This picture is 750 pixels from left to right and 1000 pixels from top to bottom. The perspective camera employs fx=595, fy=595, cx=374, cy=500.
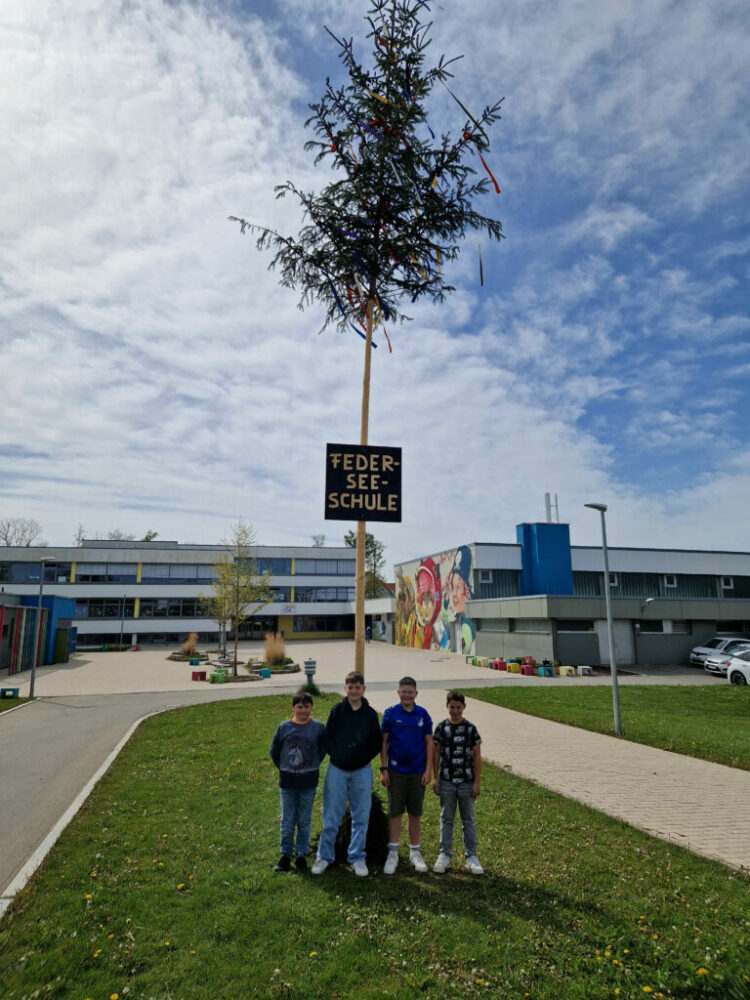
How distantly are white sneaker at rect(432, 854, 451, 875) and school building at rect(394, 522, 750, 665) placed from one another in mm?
24634

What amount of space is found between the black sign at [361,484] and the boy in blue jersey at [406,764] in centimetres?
221

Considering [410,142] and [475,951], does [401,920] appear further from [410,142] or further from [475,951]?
[410,142]

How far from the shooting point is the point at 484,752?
38.5ft

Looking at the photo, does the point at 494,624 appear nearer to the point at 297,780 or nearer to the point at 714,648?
the point at 714,648

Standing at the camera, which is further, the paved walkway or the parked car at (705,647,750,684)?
the parked car at (705,647,750,684)

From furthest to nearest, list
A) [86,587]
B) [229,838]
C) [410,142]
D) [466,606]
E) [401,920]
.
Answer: [86,587]
[466,606]
[410,142]
[229,838]
[401,920]

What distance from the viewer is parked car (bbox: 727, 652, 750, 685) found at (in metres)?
24.0

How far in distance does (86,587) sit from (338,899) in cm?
5342

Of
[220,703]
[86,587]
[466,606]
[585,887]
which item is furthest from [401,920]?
[86,587]

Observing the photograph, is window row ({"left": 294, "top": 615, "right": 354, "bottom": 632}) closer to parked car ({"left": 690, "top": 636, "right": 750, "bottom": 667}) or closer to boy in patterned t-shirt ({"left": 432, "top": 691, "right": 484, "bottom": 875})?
parked car ({"left": 690, "top": 636, "right": 750, "bottom": 667})

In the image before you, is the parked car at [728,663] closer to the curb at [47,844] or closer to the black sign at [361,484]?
the black sign at [361,484]

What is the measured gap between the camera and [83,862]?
6133 mm

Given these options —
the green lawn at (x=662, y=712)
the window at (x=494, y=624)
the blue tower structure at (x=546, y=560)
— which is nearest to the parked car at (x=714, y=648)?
the green lawn at (x=662, y=712)

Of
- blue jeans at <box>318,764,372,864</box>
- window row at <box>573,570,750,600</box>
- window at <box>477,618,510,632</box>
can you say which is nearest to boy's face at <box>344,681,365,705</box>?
blue jeans at <box>318,764,372,864</box>
